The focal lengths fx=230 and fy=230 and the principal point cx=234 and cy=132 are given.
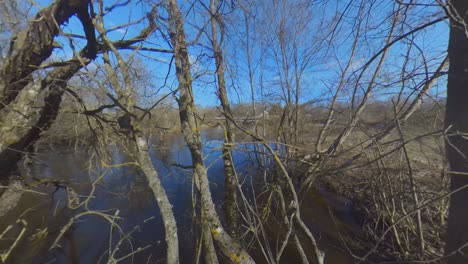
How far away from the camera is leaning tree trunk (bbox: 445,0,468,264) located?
1832mm

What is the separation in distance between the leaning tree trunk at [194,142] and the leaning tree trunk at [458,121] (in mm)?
2033

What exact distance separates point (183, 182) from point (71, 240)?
4.70 m

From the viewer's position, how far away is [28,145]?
4.54m

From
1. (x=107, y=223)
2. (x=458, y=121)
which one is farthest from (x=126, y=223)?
(x=458, y=121)

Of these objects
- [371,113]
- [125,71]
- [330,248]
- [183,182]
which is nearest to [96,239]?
[183,182]

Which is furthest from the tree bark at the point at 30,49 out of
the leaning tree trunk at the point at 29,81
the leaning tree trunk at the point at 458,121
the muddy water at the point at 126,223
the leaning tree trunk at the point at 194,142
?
the leaning tree trunk at the point at 458,121

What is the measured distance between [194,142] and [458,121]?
115 inches

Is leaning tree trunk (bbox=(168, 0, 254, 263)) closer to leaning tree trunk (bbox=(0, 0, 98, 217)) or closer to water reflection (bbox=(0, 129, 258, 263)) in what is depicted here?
water reflection (bbox=(0, 129, 258, 263))

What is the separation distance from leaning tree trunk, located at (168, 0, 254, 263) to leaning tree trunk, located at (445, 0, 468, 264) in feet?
6.67

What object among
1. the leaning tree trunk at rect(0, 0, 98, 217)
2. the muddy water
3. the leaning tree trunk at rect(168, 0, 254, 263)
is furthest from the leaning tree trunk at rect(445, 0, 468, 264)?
the leaning tree trunk at rect(0, 0, 98, 217)

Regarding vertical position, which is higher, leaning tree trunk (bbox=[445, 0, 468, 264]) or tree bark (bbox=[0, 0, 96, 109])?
tree bark (bbox=[0, 0, 96, 109])

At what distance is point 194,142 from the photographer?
137 inches

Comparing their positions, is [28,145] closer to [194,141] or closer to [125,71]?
[125,71]

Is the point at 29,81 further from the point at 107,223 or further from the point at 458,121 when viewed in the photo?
the point at 458,121
